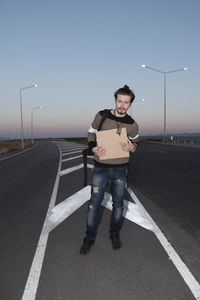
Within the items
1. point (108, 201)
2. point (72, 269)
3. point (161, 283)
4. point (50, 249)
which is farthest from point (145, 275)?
point (108, 201)

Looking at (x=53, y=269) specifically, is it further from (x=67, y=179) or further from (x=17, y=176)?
(x=17, y=176)

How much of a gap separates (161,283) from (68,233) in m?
1.83

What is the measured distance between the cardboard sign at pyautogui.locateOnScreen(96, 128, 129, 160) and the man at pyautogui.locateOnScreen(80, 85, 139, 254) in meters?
0.05

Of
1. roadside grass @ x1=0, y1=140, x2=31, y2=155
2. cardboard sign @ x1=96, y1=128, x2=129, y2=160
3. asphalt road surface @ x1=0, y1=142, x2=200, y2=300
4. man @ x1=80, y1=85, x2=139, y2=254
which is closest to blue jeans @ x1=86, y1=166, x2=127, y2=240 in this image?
man @ x1=80, y1=85, x2=139, y2=254

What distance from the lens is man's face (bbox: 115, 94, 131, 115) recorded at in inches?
137

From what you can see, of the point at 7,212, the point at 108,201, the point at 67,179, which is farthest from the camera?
the point at 67,179

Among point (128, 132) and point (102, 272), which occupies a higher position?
point (128, 132)

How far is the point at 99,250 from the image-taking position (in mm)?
3725

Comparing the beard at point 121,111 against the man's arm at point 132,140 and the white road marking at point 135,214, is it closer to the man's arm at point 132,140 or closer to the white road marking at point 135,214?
the man's arm at point 132,140

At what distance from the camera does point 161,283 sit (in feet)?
9.50

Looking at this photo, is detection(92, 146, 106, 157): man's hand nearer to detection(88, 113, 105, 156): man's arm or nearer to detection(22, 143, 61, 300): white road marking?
detection(88, 113, 105, 156): man's arm

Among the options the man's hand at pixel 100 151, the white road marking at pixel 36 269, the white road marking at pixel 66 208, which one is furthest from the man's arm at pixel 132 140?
the white road marking at pixel 66 208

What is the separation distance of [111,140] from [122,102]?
50 centimetres

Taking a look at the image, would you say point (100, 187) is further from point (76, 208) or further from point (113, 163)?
point (76, 208)
